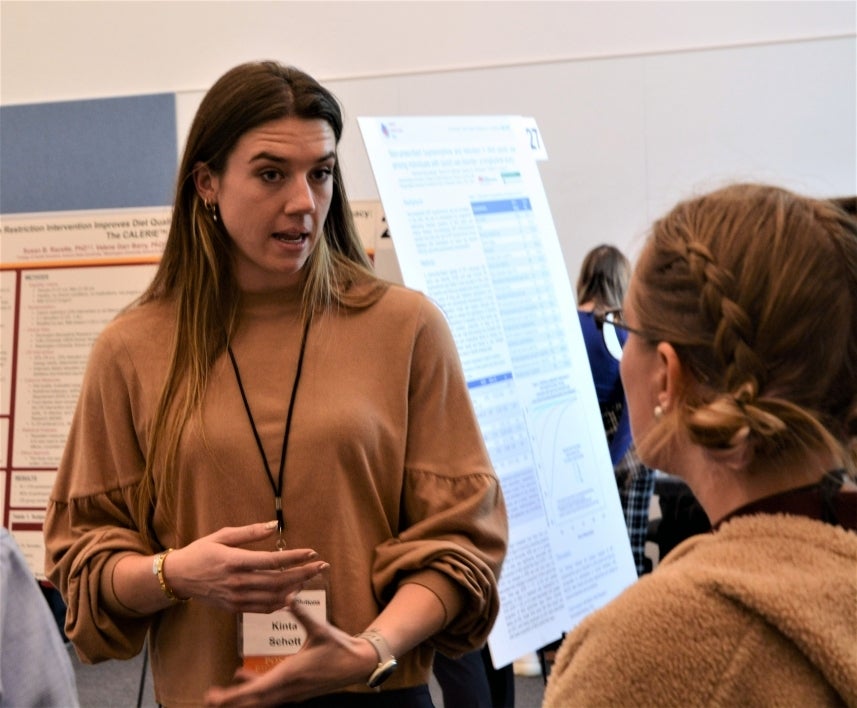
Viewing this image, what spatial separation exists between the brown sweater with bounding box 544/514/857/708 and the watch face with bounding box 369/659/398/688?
1.48 feet

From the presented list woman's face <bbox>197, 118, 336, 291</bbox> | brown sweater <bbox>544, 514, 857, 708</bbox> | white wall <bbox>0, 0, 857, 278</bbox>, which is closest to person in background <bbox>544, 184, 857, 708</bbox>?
brown sweater <bbox>544, 514, 857, 708</bbox>

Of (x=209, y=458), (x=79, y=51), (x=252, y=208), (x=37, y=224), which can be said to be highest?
(x=79, y=51)

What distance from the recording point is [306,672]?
1160 mm

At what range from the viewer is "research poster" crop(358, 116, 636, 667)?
2285 millimetres

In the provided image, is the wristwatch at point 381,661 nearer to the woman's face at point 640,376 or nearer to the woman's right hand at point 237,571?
the woman's right hand at point 237,571

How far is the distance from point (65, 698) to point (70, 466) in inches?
16.9

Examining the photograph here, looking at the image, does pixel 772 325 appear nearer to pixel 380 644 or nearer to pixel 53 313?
pixel 380 644

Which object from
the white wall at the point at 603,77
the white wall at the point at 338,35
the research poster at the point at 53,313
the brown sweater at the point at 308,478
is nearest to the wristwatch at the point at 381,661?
the brown sweater at the point at 308,478

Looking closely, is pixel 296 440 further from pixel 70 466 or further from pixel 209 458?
pixel 70 466

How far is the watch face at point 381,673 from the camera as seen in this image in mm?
1229

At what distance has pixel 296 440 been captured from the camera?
135 cm

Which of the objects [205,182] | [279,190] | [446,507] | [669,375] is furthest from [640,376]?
[205,182]

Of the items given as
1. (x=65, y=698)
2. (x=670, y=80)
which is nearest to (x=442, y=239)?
(x=65, y=698)

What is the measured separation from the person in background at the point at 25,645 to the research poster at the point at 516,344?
1.23 metres
